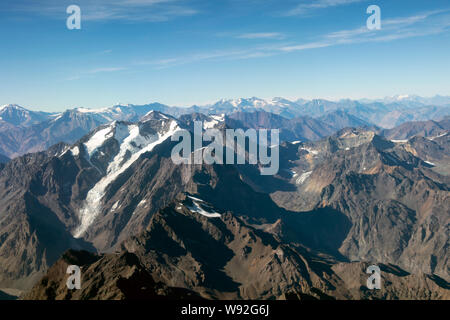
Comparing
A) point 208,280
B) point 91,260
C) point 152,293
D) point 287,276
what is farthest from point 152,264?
point 152,293
